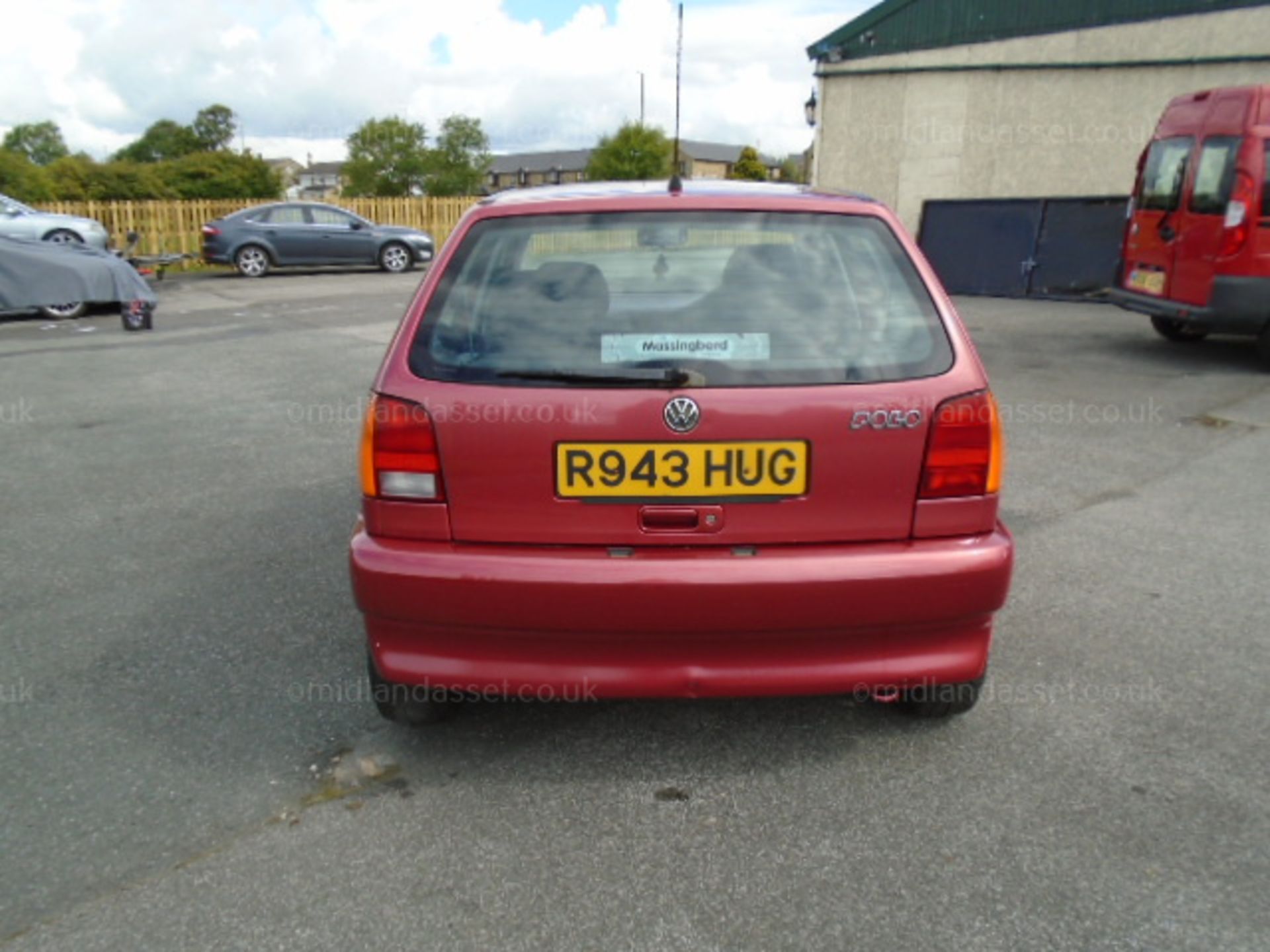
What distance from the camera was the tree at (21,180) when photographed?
39.3m

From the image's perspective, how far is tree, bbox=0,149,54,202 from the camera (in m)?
39.3

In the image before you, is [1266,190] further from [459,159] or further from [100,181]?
[459,159]

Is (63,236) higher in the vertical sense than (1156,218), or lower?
lower

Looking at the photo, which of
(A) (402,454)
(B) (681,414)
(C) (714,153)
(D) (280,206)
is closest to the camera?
(B) (681,414)

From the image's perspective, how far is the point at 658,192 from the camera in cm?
273

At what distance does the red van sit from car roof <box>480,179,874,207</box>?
6896 millimetres

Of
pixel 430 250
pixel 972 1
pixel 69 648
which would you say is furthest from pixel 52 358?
pixel 972 1

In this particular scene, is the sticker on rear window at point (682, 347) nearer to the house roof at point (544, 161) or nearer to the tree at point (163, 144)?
the tree at point (163, 144)

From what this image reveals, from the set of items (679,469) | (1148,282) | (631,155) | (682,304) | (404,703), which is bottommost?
(404,703)

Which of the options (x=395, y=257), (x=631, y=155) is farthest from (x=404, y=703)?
(x=631, y=155)

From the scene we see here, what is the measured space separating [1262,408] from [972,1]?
1231cm

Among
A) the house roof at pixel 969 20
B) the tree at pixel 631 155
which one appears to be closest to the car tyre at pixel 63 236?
the house roof at pixel 969 20

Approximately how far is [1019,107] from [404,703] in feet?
56.7

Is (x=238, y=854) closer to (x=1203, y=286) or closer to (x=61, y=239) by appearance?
(x=1203, y=286)
